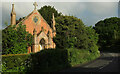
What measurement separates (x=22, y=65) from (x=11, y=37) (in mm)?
9964

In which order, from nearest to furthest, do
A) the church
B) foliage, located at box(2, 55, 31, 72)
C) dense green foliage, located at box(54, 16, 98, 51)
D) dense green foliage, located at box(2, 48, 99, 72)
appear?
1. foliage, located at box(2, 55, 31, 72)
2. dense green foliage, located at box(2, 48, 99, 72)
3. the church
4. dense green foliage, located at box(54, 16, 98, 51)

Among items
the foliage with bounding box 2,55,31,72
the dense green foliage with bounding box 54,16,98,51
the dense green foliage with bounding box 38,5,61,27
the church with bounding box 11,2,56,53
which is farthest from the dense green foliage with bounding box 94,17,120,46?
the foliage with bounding box 2,55,31,72

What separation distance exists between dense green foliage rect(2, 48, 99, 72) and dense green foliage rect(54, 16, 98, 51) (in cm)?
718

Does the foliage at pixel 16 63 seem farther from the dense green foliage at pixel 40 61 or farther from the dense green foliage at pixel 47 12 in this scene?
the dense green foliage at pixel 47 12

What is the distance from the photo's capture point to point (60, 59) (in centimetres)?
1838

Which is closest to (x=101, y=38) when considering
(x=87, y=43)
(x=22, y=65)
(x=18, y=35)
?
(x=87, y=43)

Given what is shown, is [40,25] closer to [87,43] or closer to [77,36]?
[77,36]

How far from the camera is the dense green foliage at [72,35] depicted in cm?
2880

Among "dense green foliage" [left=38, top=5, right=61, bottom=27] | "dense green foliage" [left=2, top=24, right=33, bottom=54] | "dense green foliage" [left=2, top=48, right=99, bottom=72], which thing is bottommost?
A: "dense green foliage" [left=2, top=48, right=99, bottom=72]

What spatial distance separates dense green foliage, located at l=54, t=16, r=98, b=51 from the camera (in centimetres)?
2880

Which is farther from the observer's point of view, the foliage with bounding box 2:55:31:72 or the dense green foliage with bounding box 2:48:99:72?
the dense green foliage with bounding box 2:48:99:72

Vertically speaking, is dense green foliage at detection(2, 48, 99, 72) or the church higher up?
the church

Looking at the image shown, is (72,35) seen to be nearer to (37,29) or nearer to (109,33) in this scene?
(37,29)

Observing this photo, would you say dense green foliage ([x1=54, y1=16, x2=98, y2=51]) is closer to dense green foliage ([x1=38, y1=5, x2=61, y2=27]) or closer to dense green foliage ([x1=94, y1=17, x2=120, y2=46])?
dense green foliage ([x1=38, y1=5, x2=61, y2=27])
